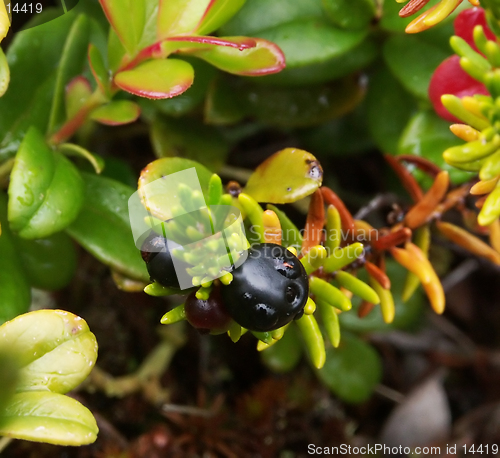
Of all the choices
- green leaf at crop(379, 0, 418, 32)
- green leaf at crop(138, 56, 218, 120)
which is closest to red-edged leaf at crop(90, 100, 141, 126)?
green leaf at crop(138, 56, 218, 120)

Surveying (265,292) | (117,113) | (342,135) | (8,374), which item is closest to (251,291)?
(265,292)

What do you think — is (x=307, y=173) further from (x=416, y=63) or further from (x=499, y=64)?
(x=416, y=63)

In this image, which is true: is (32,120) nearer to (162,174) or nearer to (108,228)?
(108,228)

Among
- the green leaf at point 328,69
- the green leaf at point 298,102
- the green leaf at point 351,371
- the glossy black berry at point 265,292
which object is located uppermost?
the glossy black berry at point 265,292

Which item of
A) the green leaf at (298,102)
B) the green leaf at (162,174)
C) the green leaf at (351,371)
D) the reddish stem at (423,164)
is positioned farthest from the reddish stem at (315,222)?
the green leaf at (351,371)

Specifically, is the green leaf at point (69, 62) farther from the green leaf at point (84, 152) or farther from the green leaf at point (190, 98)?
the green leaf at point (190, 98)
